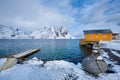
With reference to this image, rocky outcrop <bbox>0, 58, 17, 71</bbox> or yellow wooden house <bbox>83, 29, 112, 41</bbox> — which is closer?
rocky outcrop <bbox>0, 58, 17, 71</bbox>

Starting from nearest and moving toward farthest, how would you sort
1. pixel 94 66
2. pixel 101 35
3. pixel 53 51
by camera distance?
pixel 94 66 < pixel 53 51 < pixel 101 35

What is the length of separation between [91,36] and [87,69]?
32313 mm

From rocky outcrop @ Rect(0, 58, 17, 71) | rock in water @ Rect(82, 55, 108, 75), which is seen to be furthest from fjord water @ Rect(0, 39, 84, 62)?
rocky outcrop @ Rect(0, 58, 17, 71)

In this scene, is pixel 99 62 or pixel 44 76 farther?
pixel 99 62

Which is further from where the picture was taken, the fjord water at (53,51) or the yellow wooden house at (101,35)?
the yellow wooden house at (101,35)

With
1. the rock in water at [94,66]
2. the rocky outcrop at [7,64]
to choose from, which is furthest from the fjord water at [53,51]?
the rocky outcrop at [7,64]

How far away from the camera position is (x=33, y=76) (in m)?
9.42

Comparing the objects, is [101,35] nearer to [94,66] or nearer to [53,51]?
[53,51]

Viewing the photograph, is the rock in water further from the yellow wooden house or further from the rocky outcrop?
the yellow wooden house

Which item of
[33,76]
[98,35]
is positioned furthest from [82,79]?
[98,35]

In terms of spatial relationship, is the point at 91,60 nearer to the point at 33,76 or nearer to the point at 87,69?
the point at 87,69

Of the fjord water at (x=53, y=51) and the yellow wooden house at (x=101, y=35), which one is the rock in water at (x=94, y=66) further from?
the yellow wooden house at (x=101, y=35)

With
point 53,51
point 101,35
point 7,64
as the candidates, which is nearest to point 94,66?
point 7,64

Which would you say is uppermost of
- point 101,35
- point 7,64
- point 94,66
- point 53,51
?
point 101,35
